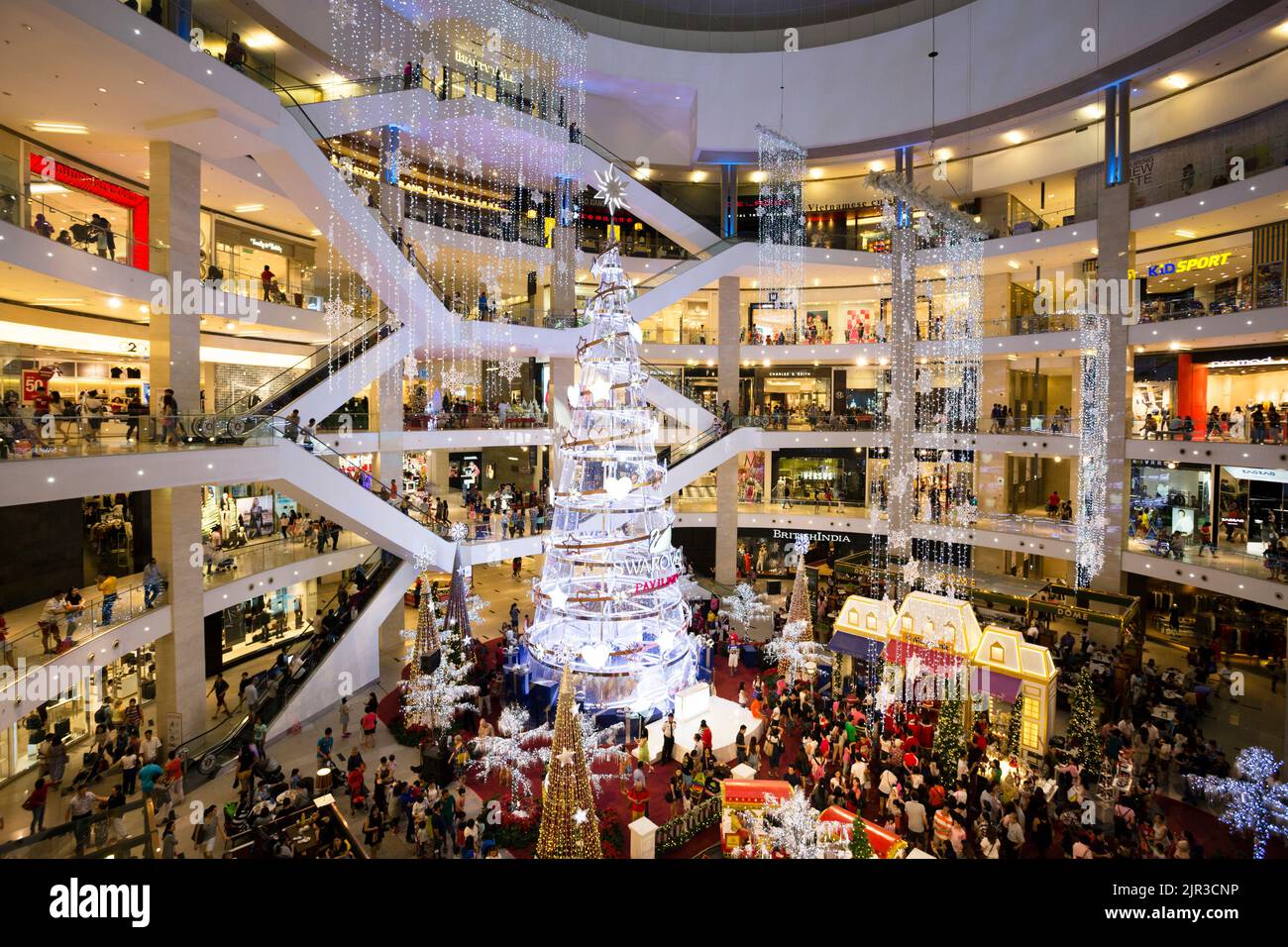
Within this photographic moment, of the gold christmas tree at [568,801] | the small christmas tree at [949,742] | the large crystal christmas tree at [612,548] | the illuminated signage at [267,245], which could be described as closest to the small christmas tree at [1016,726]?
the small christmas tree at [949,742]

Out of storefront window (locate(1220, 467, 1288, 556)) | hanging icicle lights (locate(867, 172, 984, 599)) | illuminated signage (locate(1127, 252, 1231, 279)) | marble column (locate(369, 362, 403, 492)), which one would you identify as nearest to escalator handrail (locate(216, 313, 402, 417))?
marble column (locate(369, 362, 403, 492))

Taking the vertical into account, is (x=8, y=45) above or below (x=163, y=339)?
above

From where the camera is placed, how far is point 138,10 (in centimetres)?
997

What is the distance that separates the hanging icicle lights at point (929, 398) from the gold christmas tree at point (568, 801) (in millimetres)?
14037

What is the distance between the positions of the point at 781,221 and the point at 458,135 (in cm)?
1387

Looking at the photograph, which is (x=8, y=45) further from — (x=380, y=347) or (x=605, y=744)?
(x=605, y=744)

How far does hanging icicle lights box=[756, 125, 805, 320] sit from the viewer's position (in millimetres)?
24188

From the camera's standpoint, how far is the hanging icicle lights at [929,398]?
22.1 meters

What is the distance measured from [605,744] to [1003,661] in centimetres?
776

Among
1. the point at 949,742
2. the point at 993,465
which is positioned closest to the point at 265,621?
the point at 949,742

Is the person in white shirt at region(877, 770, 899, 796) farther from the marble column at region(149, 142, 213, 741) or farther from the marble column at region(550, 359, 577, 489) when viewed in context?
the marble column at region(550, 359, 577, 489)

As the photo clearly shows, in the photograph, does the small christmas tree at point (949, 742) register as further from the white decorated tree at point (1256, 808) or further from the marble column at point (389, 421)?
the marble column at point (389, 421)

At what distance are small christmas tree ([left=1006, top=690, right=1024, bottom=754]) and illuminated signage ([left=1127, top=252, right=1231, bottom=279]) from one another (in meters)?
13.1
